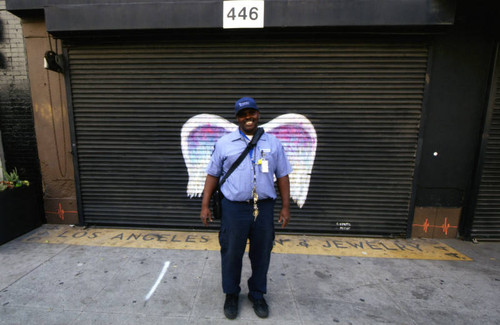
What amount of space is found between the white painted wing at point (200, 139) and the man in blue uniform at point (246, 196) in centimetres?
188

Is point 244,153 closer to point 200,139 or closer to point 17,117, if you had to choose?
point 200,139

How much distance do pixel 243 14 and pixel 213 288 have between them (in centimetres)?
383

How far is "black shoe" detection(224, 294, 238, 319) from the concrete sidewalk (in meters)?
0.08

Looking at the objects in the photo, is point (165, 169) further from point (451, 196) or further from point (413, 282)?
point (451, 196)

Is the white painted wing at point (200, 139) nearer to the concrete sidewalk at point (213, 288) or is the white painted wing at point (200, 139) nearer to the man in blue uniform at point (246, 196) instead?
the concrete sidewalk at point (213, 288)

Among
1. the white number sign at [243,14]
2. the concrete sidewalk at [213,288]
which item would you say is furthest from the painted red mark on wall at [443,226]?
the white number sign at [243,14]

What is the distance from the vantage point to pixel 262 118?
14.0 feet

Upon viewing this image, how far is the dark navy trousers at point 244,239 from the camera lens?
243 centimetres

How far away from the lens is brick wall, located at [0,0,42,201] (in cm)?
440

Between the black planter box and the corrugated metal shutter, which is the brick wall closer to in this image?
the black planter box

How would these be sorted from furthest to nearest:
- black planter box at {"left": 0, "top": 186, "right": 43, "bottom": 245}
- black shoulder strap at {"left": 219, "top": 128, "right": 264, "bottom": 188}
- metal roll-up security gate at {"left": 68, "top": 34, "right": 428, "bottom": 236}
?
metal roll-up security gate at {"left": 68, "top": 34, "right": 428, "bottom": 236} → black planter box at {"left": 0, "top": 186, "right": 43, "bottom": 245} → black shoulder strap at {"left": 219, "top": 128, "right": 264, "bottom": 188}

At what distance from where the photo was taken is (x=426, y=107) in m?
4.14

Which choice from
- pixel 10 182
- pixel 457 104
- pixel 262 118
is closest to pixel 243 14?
pixel 262 118

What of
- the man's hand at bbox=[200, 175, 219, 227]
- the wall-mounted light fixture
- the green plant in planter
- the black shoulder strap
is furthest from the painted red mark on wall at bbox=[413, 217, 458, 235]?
the green plant in planter
